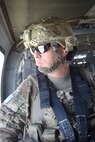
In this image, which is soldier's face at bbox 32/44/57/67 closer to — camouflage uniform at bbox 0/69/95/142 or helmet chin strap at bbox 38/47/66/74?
helmet chin strap at bbox 38/47/66/74

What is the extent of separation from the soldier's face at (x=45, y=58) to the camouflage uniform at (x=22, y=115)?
0.19 metres

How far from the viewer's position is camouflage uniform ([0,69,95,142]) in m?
2.54

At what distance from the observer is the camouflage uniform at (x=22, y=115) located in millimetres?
2545

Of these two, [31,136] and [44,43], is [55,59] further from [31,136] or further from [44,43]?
[31,136]

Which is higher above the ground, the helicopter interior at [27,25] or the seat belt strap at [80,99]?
the helicopter interior at [27,25]

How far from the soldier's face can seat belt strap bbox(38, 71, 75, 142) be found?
0.43 ft

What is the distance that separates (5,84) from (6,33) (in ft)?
4.06

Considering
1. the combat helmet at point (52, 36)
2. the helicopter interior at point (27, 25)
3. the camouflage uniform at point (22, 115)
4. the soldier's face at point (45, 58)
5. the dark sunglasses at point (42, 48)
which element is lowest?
the camouflage uniform at point (22, 115)

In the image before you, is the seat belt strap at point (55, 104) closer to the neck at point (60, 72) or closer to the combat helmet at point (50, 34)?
the neck at point (60, 72)

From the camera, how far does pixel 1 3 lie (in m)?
3.01

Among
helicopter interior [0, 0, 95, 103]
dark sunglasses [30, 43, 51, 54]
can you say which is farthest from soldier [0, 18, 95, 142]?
helicopter interior [0, 0, 95, 103]

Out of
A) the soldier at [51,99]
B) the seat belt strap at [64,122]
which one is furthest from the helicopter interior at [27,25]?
the seat belt strap at [64,122]

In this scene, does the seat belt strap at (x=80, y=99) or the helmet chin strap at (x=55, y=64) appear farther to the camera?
the helmet chin strap at (x=55, y=64)

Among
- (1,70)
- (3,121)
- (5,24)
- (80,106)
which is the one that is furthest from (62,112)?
(1,70)
